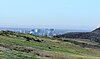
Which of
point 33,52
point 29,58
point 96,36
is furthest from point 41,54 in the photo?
point 96,36

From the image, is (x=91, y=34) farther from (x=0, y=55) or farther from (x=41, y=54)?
(x=0, y=55)

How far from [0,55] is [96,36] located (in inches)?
4074

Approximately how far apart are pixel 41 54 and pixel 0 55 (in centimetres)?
940

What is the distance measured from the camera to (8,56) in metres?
41.8

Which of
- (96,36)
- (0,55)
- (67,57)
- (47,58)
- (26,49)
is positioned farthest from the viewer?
(96,36)

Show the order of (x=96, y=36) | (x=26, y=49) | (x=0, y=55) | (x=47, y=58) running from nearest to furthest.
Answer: (x=0, y=55)
(x=47, y=58)
(x=26, y=49)
(x=96, y=36)

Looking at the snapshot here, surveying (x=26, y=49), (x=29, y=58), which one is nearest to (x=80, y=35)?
(x=26, y=49)

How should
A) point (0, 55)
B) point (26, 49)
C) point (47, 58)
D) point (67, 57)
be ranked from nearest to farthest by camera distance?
point (0, 55) < point (47, 58) < point (67, 57) < point (26, 49)

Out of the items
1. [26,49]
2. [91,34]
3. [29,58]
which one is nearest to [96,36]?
[91,34]

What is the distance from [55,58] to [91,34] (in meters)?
100

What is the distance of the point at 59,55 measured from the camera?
4938 cm

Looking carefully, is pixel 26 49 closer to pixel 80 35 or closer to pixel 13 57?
pixel 13 57

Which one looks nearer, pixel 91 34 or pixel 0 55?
pixel 0 55

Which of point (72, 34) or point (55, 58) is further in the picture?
point (72, 34)
